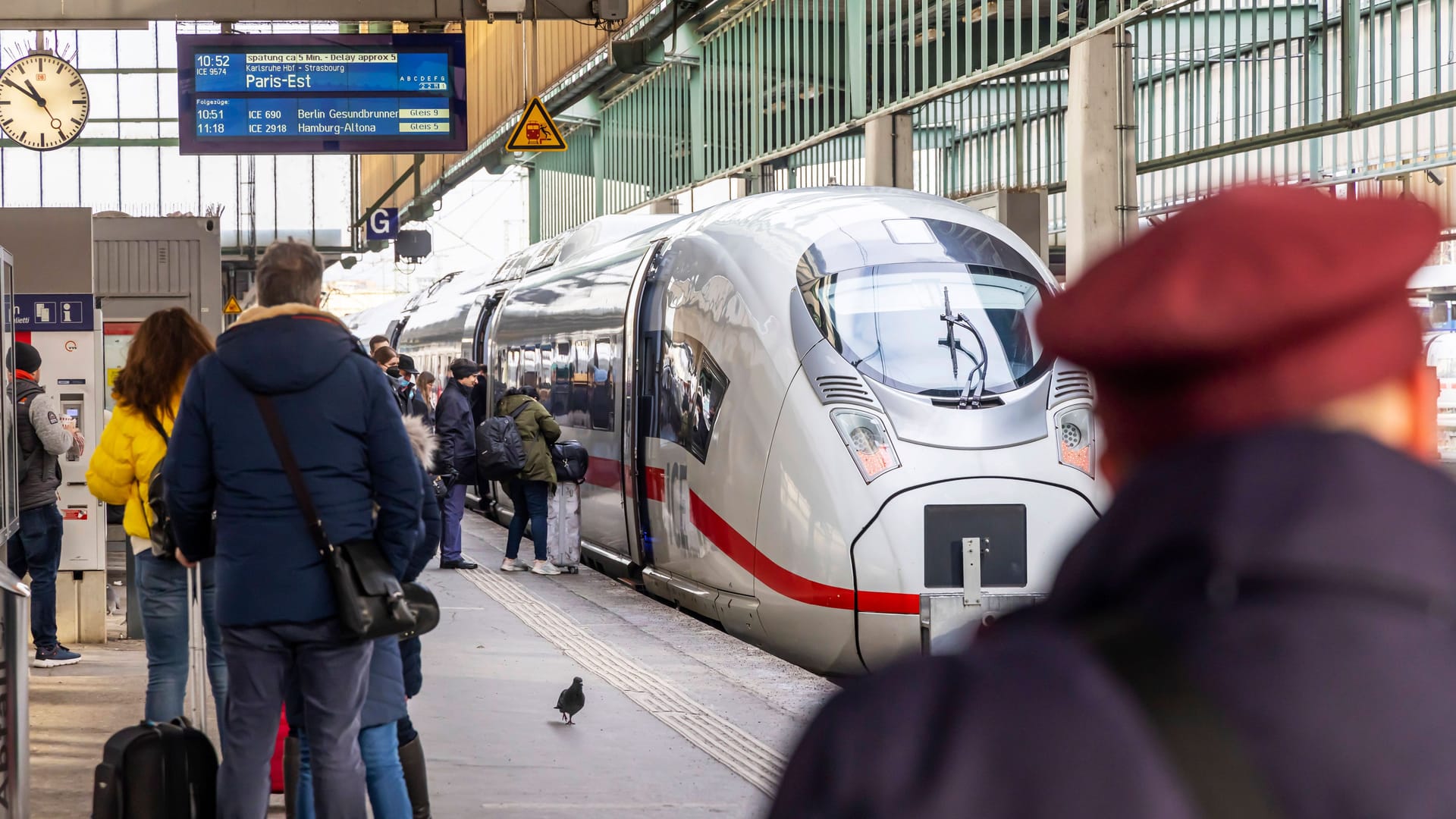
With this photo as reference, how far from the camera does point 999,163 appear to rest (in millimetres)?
16625

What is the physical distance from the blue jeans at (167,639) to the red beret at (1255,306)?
4242mm

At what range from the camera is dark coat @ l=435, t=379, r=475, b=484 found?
40.8 ft

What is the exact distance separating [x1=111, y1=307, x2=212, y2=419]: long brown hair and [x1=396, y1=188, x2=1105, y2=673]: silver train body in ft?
10.8

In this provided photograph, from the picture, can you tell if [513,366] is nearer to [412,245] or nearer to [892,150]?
[892,150]

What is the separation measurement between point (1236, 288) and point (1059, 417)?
6967mm

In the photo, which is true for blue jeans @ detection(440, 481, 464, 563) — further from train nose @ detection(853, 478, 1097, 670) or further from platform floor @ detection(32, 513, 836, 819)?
train nose @ detection(853, 478, 1097, 670)

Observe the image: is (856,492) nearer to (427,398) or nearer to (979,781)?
(979,781)

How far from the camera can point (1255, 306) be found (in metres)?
0.97

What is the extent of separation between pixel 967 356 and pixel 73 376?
4.64 m

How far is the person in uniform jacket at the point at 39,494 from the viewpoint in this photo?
23.9ft

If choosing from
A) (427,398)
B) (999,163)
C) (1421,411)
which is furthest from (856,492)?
(999,163)

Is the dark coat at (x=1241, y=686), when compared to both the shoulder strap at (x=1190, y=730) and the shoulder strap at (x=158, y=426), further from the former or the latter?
the shoulder strap at (x=158, y=426)

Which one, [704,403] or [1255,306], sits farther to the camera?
[704,403]

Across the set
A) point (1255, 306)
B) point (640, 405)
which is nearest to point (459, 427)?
point (640, 405)
